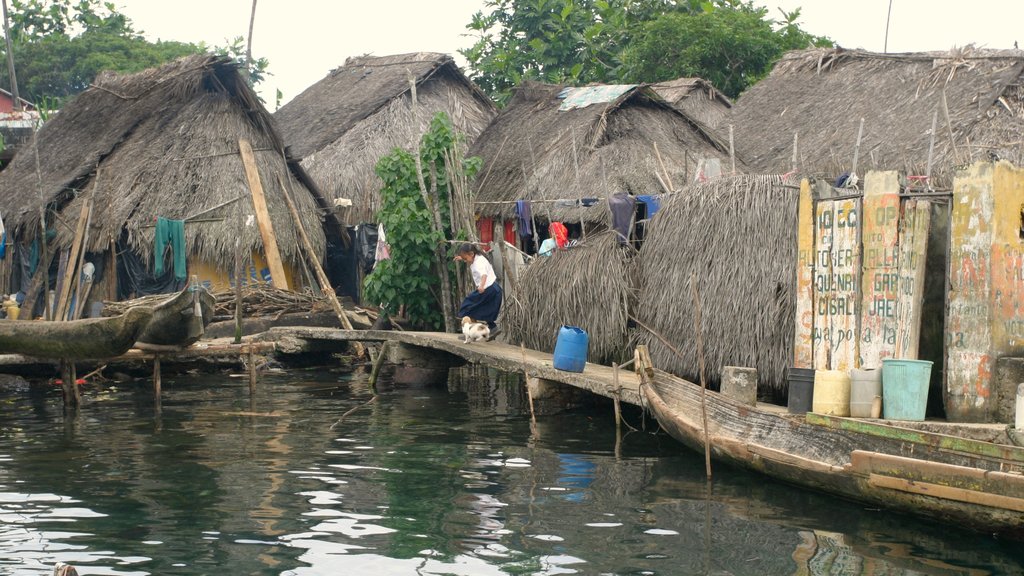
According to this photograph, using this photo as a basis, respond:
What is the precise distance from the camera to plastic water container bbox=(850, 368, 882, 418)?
8102mm

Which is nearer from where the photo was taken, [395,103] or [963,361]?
[963,361]

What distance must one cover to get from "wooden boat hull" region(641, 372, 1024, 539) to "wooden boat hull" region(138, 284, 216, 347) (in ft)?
17.5

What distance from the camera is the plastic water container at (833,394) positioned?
819 cm

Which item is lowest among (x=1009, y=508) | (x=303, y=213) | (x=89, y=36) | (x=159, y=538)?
(x=159, y=538)

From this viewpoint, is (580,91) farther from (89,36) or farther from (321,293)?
(89,36)

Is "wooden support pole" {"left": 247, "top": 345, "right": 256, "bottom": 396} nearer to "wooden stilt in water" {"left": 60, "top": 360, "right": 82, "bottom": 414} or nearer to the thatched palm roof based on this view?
"wooden stilt in water" {"left": 60, "top": 360, "right": 82, "bottom": 414}

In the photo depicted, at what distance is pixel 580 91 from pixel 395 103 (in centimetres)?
410

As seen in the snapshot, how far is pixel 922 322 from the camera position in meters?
8.55

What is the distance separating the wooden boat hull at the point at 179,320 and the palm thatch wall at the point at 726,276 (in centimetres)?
472

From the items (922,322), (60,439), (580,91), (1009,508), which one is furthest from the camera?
(580,91)

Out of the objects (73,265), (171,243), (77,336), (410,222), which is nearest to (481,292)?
(410,222)

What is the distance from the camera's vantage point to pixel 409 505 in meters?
7.93

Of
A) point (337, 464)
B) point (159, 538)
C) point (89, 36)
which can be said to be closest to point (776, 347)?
point (337, 464)

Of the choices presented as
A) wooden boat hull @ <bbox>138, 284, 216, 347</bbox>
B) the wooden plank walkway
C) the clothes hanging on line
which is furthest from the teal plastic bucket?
the clothes hanging on line
